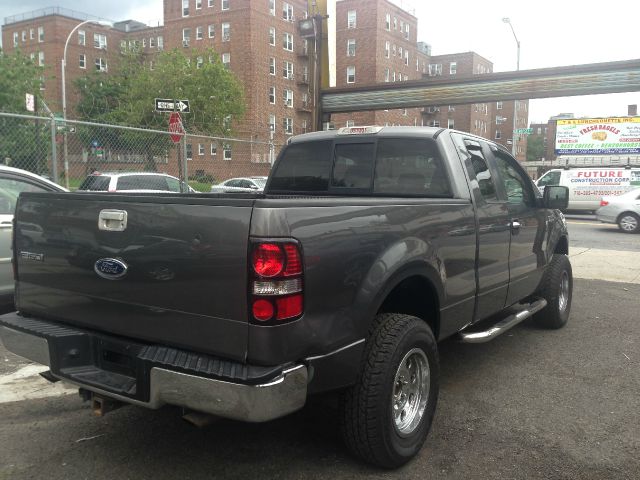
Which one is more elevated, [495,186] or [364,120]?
[364,120]

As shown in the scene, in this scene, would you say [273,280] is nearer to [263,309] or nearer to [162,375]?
[263,309]

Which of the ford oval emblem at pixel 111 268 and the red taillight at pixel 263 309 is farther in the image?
the ford oval emblem at pixel 111 268

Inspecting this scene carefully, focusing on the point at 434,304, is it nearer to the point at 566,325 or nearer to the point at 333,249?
the point at 333,249

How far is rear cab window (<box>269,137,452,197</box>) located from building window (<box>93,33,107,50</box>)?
65.8 meters

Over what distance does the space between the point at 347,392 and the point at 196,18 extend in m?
54.6

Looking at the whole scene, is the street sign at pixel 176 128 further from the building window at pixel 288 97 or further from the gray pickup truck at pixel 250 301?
the building window at pixel 288 97

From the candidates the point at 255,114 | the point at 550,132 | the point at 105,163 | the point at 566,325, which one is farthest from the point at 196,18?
the point at 550,132

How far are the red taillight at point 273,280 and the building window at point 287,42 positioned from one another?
52409 millimetres

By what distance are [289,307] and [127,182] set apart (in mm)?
10415

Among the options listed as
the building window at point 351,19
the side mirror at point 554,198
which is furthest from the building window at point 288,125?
the side mirror at point 554,198

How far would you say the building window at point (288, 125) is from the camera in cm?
5197

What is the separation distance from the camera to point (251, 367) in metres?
2.45

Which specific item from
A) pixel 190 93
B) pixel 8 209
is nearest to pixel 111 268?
pixel 8 209

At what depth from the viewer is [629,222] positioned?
17.3 meters
